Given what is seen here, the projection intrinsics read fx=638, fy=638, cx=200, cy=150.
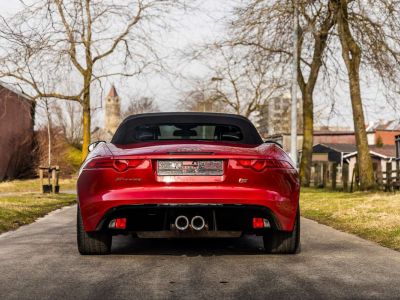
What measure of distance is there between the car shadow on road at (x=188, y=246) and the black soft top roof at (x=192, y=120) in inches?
45.8

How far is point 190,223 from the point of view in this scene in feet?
18.7

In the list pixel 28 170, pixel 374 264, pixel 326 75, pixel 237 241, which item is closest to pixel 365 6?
pixel 326 75

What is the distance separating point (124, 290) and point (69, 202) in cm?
1171

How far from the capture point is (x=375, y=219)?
1031cm

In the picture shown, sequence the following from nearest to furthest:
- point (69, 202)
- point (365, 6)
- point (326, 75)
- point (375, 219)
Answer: point (375, 219) → point (69, 202) → point (365, 6) → point (326, 75)

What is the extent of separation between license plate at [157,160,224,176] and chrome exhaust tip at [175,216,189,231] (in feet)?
1.35

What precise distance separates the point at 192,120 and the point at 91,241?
66.6 inches

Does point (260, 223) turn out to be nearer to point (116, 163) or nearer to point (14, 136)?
point (116, 163)

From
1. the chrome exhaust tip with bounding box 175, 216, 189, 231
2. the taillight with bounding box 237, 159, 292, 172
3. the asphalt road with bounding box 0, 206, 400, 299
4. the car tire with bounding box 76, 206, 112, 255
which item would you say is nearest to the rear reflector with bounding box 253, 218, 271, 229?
the asphalt road with bounding box 0, 206, 400, 299

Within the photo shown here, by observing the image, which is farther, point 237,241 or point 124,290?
point 237,241

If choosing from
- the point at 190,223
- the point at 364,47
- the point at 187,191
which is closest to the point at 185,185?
the point at 187,191

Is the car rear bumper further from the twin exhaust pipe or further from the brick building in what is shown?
the brick building

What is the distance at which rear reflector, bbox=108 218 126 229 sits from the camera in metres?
5.69

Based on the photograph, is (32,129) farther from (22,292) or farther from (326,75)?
(22,292)
